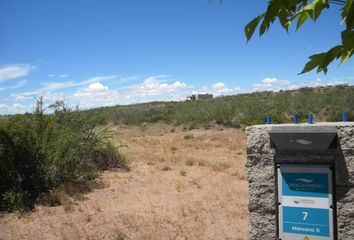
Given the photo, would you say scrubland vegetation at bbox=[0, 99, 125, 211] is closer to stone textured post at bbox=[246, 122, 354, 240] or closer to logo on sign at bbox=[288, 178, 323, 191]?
stone textured post at bbox=[246, 122, 354, 240]

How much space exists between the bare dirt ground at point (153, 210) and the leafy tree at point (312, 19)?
510 centimetres

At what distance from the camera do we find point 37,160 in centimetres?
920

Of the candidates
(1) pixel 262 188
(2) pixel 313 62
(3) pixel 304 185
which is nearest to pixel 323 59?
(2) pixel 313 62

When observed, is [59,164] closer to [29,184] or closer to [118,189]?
[29,184]

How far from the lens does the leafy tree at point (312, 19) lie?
1.31 meters

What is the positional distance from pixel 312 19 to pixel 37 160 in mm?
8820

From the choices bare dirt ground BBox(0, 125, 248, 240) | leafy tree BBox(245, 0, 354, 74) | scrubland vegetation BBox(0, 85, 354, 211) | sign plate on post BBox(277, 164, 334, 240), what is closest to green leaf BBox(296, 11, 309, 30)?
leafy tree BBox(245, 0, 354, 74)

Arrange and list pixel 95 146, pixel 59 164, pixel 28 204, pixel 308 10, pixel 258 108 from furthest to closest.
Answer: pixel 258 108
pixel 95 146
pixel 59 164
pixel 28 204
pixel 308 10

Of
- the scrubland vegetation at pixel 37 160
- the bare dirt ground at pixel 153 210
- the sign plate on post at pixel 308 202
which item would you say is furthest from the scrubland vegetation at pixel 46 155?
the sign plate on post at pixel 308 202

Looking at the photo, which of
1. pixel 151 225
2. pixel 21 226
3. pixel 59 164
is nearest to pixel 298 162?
pixel 151 225

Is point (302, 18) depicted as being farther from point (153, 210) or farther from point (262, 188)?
point (153, 210)

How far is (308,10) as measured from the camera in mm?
1302

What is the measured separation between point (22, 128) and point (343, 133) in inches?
310

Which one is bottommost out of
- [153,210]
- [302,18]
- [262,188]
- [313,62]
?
[153,210]
